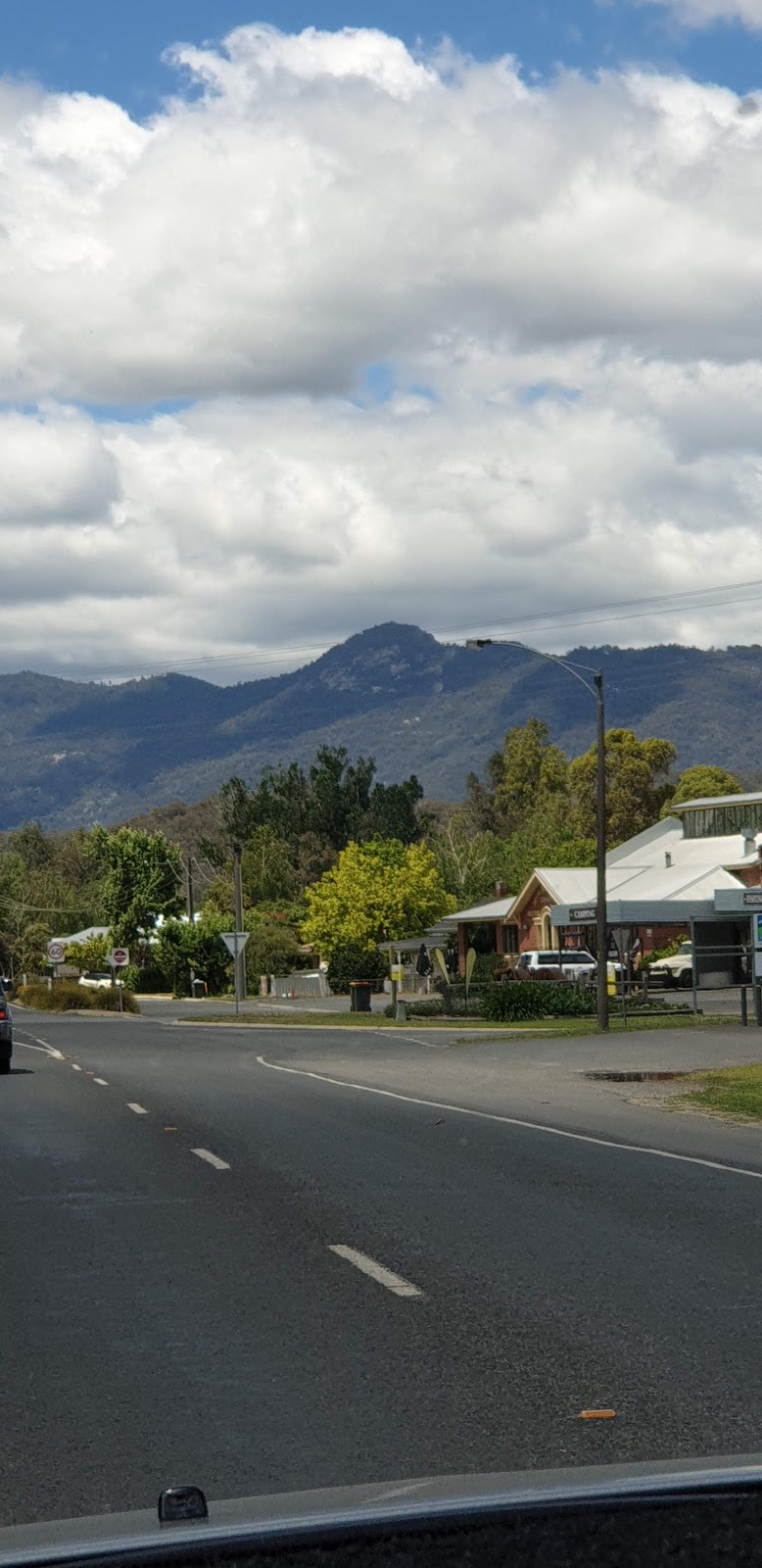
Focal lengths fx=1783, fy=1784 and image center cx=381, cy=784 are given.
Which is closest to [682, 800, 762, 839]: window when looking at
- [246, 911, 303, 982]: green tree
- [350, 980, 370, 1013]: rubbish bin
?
[246, 911, 303, 982]: green tree

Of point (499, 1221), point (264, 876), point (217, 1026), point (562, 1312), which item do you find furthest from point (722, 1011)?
point (264, 876)

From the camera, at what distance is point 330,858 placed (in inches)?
4751

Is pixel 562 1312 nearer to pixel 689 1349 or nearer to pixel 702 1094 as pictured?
pixel 689 1349

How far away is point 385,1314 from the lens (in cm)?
896

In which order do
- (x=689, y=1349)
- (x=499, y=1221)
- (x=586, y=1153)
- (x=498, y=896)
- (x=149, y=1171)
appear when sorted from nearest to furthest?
1. (x=689, y=1349)
2. (x=499, y=1221)
3. (x=149, y=1171)
4. (x=586, y=1153)
5. (x=498, y=896)

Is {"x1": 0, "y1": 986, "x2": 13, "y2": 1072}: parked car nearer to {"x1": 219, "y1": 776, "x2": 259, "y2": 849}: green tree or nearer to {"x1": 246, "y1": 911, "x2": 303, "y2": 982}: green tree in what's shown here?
{"x1": 246, "y1": 911, "x2": 303, "y2": 982}: green tree

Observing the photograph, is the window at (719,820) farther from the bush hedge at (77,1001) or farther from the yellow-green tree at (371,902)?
the bush hedge at (77,1001)

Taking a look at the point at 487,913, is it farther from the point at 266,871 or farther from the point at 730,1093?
the point at 730,1093

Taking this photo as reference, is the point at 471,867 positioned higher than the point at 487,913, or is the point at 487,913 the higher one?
the point at 471,867

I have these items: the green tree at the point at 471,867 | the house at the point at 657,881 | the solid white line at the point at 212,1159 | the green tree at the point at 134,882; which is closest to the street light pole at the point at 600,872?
the solid white line at the point at 212,1159

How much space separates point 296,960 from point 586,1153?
280ft

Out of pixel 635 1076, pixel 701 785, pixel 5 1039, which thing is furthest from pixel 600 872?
pixel 701 785

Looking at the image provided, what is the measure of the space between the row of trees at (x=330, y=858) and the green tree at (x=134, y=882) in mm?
92

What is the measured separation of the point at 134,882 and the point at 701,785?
3917 cm
